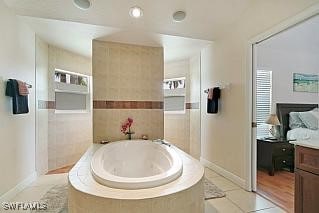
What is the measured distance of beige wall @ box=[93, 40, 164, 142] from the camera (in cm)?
356

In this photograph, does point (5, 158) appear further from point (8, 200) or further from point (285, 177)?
point (285, 177)

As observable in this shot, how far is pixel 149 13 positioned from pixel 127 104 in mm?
1659

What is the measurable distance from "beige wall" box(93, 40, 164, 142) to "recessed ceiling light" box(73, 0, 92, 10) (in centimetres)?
99

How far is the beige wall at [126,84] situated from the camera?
11.7 feet

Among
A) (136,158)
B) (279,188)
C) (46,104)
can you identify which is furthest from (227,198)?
(46,104)

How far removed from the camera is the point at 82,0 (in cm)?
246

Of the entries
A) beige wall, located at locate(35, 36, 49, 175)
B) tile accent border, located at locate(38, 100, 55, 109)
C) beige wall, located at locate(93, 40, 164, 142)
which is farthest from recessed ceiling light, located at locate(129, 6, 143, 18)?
tile accent border, located at locate(38, 100, 55, 109)

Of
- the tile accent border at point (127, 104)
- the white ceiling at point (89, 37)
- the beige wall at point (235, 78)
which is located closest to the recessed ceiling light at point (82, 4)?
the white ceiling at point (89, 37)

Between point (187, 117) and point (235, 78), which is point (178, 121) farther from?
point (235, 78)

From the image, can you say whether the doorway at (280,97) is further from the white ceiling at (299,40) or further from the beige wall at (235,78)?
the beige wall at (235,78)

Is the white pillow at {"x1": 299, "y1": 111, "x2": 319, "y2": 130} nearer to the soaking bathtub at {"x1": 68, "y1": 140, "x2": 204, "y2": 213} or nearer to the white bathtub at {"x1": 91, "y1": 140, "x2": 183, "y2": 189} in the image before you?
the white bathtub at {"x1": 91, "y1": 140, "x2": 183, "y2": 189}

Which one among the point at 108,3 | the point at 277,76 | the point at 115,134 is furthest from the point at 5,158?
the point at 277,76

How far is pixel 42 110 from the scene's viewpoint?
3.43 m

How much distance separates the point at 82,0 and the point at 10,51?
1.11m
